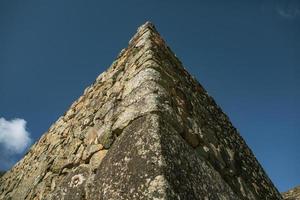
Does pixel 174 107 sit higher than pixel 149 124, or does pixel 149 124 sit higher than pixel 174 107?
pixel 174 107

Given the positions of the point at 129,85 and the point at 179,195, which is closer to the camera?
the point at 179,195

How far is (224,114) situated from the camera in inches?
161

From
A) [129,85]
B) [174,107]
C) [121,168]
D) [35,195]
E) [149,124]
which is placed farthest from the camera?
[35,195]

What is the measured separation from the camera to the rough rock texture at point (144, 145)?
6.24 ft

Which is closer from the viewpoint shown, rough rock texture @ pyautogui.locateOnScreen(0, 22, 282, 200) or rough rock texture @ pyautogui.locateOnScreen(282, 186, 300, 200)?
rough rock texture @ pyautogui.locateOnScreen(0, 22, 282, 200)

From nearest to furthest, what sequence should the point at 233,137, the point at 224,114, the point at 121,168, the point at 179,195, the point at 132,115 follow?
the point at 179,195, the point at 121,168, the point at 132,115, the point at 233,137, the point at 224,114

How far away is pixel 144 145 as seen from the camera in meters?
1.98

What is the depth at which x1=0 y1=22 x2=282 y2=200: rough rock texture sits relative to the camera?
6.24 ft

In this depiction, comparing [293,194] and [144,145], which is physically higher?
[293,194]

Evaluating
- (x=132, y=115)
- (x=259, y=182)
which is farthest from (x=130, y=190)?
(x=259, y=182)

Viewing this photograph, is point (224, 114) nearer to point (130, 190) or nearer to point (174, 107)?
point (174, 107)

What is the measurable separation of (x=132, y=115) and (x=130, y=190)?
69 cm

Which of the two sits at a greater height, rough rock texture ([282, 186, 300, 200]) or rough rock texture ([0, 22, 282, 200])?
rough rock texture ([282, 186, 300, 200])

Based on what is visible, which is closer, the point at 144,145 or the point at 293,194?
the point at 144,145
